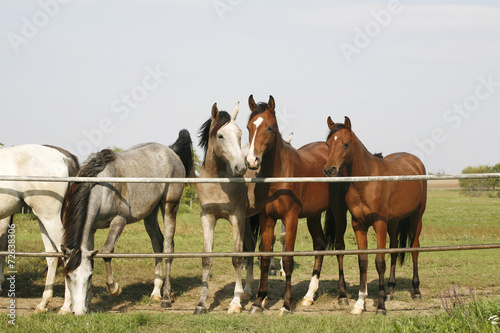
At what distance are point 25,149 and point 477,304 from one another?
5.66 m

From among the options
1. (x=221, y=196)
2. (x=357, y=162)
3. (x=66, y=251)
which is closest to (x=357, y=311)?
(x=357, y=162)

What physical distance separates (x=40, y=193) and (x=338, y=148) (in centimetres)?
376

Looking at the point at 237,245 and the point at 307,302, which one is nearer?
the point at 237,245

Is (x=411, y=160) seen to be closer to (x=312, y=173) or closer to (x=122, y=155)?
(x=312, y=173)

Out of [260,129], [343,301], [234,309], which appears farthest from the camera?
[343,301]

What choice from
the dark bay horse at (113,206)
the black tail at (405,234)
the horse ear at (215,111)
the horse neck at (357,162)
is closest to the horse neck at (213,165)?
the horse ear at (215,111)

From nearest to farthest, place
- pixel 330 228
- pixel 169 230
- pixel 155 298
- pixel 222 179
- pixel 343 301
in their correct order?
pixel 222 179 < pixel 343 301 < pixel 155 298 < pixel 169 230 < pixel 330 228

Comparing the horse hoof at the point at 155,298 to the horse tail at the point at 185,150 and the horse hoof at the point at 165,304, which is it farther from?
the horse tail at the point at 185,150

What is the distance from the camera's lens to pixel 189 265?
9.38 meters

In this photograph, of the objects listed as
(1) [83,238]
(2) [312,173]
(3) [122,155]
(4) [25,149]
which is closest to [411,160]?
(2) [312,173]

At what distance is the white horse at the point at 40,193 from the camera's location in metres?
6.14

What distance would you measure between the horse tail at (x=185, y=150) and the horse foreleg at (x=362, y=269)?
133 inches

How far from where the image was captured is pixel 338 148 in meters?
5.98

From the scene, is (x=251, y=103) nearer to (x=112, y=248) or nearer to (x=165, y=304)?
(x=112, y=248)
